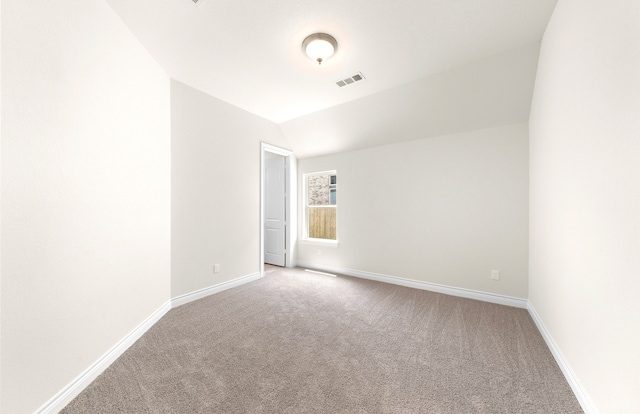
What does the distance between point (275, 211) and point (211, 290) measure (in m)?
2.15

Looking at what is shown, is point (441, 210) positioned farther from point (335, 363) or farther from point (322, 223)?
point (335, 363)

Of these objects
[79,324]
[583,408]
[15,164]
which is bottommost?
[583,408]

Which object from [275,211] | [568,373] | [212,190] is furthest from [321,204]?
[568,373]

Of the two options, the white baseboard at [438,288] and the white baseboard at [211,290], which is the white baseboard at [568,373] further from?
the white baseboard at [211,290]

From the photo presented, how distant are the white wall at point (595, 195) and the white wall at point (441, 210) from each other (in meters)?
0.87

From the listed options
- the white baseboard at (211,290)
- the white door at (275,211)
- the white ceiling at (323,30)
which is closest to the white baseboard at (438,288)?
the white door at (275,211)

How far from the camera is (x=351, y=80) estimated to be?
109 inches

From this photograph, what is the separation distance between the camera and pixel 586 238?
137 centimetres

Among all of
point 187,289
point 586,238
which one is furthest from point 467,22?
point 187,289

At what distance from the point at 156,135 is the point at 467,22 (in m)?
3.13

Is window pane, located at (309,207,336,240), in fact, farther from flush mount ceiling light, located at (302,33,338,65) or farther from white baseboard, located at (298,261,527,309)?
flush mount ceiling light, located at (302,33,338,65)

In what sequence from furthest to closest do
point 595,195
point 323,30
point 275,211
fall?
1. point 275,211
2. point 323,30
3. point 595,195

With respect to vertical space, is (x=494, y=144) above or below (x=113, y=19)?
below

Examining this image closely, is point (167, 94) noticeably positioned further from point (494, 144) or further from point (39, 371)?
point (494, 144)
